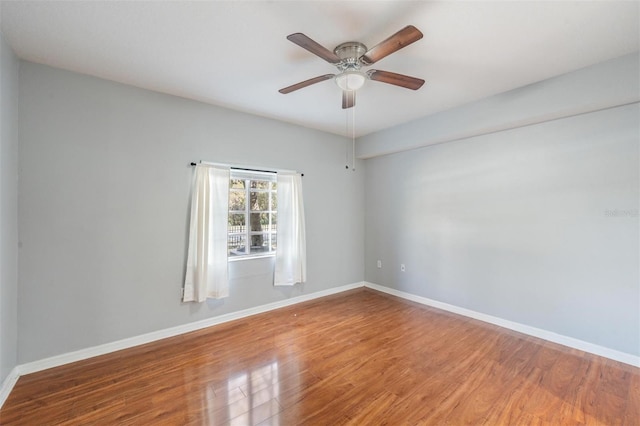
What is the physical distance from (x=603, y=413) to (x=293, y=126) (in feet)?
13.6

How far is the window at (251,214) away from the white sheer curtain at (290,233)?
0.48 feet

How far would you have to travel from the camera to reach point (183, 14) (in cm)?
180

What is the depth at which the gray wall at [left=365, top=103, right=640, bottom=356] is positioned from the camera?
8.36 feet

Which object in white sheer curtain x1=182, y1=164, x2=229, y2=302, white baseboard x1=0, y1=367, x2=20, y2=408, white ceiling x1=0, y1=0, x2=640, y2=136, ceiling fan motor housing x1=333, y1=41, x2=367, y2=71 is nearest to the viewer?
white ceiling x1=0, y1=0, x2=640, y2=136

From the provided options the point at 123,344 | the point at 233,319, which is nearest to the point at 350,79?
the point at 233,319

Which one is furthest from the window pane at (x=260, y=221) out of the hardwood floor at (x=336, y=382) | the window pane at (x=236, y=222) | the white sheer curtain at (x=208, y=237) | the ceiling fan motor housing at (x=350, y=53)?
the ceiling fan motor housing at (x=350, y=53)

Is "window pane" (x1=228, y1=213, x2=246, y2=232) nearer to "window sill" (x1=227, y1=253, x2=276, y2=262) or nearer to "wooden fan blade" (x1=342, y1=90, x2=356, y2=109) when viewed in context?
"window sill" (x1=227, y1=253, x2=276, y2=262)

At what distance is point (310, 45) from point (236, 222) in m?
2.50

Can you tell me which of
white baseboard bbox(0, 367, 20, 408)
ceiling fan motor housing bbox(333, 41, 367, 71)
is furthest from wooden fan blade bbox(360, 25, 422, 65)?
white baseboard bbox(0, 367, 20, 408)

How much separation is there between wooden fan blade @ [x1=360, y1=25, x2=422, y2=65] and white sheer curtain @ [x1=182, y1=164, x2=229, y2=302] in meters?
2.17

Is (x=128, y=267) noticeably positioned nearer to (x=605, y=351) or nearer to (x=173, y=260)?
(x=173, y=260)

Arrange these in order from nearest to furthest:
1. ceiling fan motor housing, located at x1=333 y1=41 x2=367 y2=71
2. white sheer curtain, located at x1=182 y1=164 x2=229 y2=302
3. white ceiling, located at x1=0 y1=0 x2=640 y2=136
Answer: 1. white ceiling, located at x1=0 y1=0 x2=640 y2=136
2. ceiling fan motor housing, located at x1=333 y1=41 x2=367 y2=71
3. white sheer curtain, located at x1=182 y1=164 x2=229 y2=302

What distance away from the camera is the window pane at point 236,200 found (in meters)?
3.61

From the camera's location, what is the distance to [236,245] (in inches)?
144
